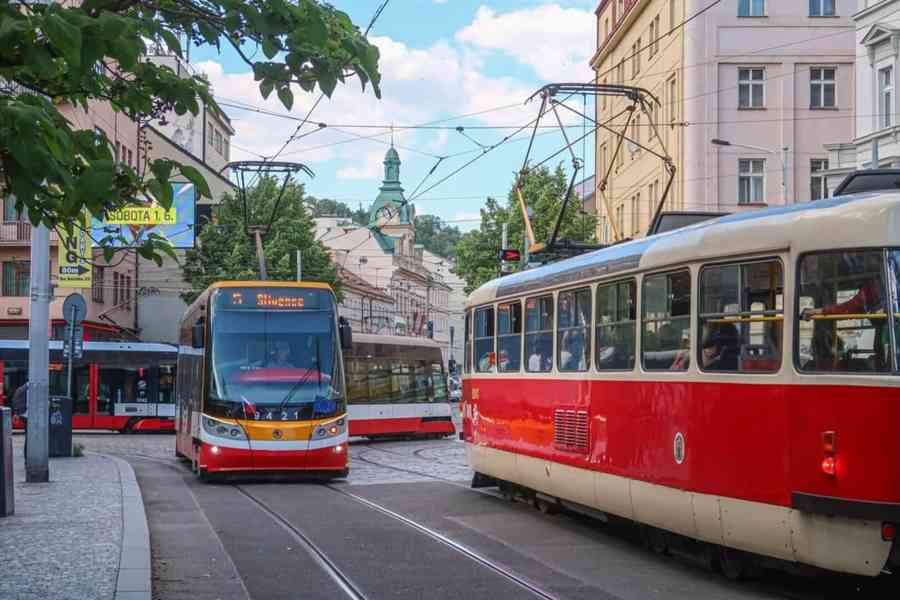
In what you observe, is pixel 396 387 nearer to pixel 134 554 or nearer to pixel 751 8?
pixel 751 8

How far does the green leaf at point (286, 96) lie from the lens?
6407 millimetres

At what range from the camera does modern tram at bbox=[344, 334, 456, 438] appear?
36.0 metres

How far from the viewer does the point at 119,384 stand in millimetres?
44188

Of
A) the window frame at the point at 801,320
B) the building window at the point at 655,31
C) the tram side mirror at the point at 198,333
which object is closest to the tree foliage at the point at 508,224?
the building window at the point at 655,31

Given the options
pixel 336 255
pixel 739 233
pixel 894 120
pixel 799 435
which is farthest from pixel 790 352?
pixel 336 255

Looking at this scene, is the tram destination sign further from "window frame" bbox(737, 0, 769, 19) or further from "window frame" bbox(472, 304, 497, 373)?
"window frame" bbox(737, 0, 769, 19)

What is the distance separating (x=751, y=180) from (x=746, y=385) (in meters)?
37.0

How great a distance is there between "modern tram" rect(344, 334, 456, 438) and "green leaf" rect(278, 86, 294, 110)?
2878 centimetres

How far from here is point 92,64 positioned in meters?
5.53

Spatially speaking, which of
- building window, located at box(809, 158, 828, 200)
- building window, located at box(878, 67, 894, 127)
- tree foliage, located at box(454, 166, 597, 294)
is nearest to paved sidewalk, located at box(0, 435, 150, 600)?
building window, located at box(878, 67, 894, 127)

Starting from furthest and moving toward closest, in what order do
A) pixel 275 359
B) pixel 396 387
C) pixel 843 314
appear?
1. pixel 396 387
2. pixel 275 359
3. pixel 843 314

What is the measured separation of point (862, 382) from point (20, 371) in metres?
38.5

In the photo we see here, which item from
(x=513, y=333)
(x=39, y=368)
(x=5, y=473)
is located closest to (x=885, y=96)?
(x=513, y=333)

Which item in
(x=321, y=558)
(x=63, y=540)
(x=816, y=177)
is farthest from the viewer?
(x=816, y=177)
